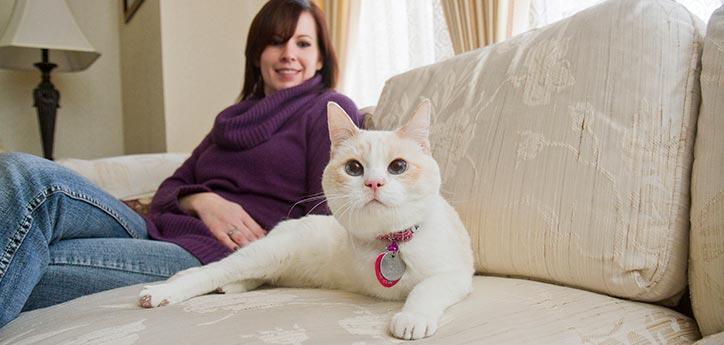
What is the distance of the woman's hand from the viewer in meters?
1.23

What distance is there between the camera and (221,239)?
1.23 meters

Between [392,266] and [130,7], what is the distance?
3.04 metres

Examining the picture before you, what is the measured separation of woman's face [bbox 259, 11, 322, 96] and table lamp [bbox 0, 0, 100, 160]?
6.47 feet

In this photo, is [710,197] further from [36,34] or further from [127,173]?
[36,34]

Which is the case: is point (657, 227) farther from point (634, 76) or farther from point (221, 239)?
point (221, 239)

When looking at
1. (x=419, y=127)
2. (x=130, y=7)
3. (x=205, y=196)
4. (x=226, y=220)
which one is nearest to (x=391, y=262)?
(x=419, y=127)

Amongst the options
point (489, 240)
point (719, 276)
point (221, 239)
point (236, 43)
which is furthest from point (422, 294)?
point (236, 43)

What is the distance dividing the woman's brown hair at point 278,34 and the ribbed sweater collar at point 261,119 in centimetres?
15

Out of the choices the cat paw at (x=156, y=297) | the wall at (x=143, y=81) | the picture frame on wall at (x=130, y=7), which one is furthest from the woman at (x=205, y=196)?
the picture frame on wall at (x=130, y=7)

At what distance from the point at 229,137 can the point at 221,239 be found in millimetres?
316

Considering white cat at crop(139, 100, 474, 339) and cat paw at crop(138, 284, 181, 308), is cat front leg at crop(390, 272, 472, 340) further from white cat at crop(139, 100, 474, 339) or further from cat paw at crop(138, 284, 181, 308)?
cat paw at crop(138, 284, 181, 308)

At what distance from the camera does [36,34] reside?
2820mm

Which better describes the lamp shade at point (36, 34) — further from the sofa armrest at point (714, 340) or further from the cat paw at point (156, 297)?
the sofa armrest at point (714, 340)

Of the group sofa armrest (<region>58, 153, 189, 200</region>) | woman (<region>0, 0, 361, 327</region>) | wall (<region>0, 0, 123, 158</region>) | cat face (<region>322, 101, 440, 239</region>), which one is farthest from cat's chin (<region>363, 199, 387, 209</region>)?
wall (<region>0, 0, 123, 158</region>)
